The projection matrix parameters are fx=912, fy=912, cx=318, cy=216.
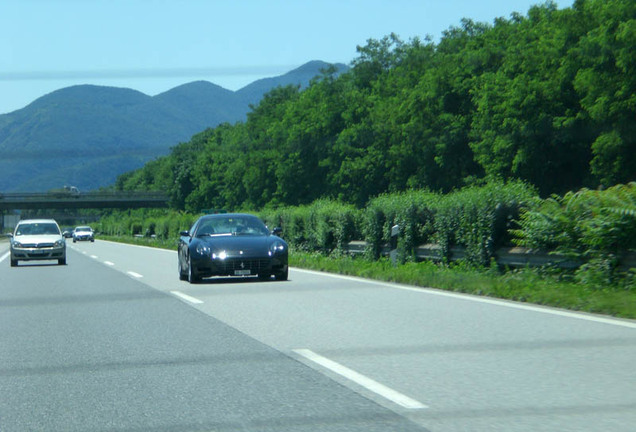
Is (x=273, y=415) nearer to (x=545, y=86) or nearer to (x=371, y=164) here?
(x=545, y=86)

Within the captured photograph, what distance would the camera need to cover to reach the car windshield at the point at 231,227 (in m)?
18.9

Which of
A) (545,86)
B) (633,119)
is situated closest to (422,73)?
(545,86)

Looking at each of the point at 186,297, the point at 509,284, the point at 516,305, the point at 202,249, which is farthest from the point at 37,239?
the point at 516,305

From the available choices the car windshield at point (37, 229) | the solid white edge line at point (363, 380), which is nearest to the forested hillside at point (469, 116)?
the car windshield at point (37, 229)

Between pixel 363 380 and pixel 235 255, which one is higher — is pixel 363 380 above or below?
below

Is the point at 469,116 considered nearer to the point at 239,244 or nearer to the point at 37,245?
the point at 37,245

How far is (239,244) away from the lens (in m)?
17.9

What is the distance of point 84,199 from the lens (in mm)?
125375

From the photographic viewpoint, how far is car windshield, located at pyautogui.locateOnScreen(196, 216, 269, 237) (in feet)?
62.1

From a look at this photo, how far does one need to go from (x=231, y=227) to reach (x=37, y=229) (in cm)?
1461

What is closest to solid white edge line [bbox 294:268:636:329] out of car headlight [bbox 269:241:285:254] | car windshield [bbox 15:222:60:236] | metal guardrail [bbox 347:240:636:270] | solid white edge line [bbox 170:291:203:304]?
metal guardrail [bbox 347:240:636:270]

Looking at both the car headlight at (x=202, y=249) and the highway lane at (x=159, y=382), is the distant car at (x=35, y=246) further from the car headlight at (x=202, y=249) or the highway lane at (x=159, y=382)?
the highway lane at (x=159, y=382)

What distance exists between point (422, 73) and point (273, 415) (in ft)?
216

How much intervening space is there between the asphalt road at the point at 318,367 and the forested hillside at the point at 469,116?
Result: 780 inches
